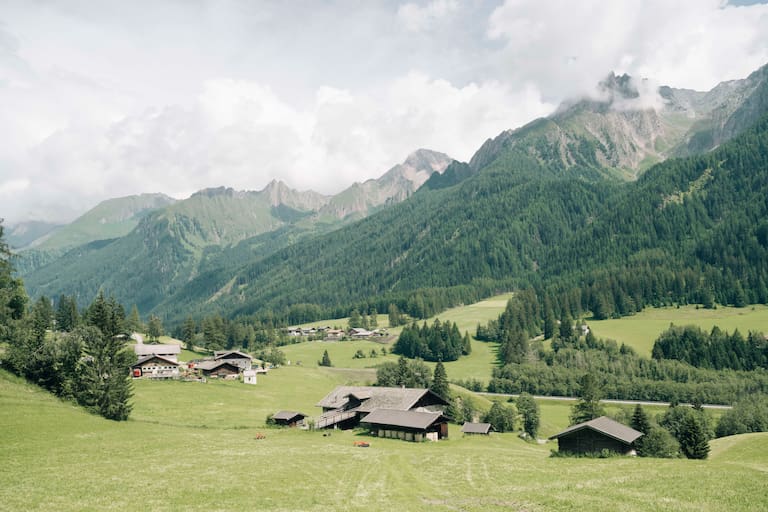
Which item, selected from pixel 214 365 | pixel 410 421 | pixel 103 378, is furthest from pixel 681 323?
pixel 103 378

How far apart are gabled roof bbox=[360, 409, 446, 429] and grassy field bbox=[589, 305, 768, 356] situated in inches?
4494

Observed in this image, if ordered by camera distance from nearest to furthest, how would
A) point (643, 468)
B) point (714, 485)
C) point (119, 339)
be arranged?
point (714, 485)
point (643, 468)
point (119, 339)

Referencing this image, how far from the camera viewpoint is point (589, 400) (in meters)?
91.1

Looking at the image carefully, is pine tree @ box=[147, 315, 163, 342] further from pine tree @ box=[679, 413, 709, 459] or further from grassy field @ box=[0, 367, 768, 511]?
pine tree @ box=[679, 413, 709, 459]

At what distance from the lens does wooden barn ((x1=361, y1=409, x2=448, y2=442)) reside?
70.2 meters

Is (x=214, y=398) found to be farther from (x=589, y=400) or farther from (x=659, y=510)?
(x=659, y=510)

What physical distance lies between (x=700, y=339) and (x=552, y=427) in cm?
7604

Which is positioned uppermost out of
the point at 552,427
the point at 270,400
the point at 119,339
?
the point at 119,339

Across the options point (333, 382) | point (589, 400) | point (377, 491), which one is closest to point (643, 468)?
point (377, 491)

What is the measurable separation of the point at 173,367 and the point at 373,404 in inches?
2355

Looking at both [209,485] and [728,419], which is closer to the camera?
[209,485]

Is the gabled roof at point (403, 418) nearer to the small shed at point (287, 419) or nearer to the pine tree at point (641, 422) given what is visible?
the small shed at point (287, 419)

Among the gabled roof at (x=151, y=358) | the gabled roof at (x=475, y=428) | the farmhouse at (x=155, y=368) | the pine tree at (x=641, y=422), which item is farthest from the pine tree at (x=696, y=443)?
the gabled roof at (x=151, y=358)

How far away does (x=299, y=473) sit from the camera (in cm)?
4066
